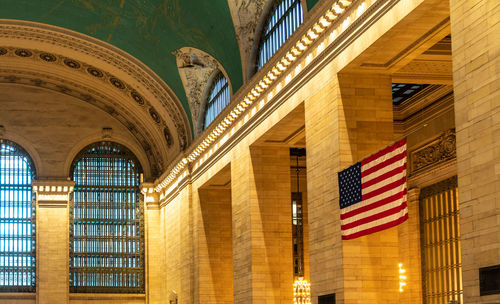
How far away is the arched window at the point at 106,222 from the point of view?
33250 mm

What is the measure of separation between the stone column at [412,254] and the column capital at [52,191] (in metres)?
13.8

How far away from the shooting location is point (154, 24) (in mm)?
26484

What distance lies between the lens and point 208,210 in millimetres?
27828

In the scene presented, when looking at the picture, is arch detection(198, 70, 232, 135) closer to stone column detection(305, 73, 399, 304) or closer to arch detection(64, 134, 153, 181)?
arch detection(64, 134, 153, 181)

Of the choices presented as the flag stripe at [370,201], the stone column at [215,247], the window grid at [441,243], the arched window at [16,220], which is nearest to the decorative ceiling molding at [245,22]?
the stone column at [215,247]

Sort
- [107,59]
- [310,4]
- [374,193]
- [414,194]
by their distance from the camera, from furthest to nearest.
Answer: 1. [107,59]
2. [414,194]
3. [310,4]
4. [374,193]

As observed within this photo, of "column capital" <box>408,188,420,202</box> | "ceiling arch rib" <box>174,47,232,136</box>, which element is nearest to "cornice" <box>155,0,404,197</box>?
"ceiling arch rib" <box>174,47,232,136</box>

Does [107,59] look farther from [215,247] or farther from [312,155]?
[312,155]

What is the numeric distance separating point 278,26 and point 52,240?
51.0ft

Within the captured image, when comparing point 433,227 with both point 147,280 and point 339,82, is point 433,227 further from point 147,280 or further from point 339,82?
point 147,280

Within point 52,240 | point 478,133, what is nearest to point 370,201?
point 478,133

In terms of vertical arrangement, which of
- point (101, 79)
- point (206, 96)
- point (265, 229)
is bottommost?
point (265, 229)

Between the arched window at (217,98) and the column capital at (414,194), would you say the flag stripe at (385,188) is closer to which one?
the column capital at (414,194)

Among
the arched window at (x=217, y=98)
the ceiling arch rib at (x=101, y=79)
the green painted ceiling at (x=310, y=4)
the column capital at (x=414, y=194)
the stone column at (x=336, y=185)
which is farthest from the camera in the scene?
the ceiling arch rib at (x=101, y=79)
